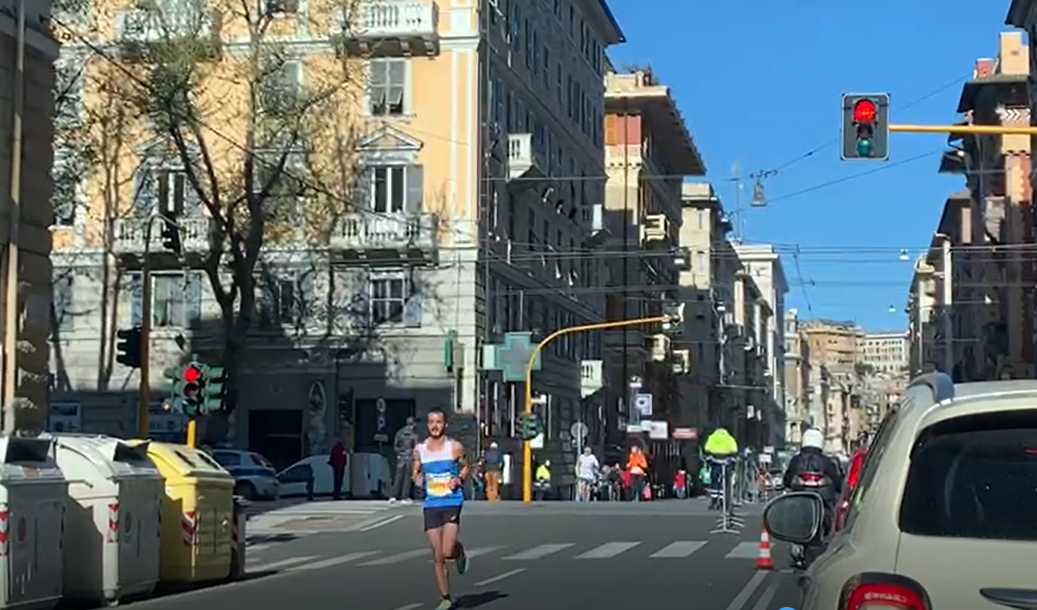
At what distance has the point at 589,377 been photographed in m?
64.6

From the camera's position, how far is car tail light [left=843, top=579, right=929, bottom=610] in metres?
4.22

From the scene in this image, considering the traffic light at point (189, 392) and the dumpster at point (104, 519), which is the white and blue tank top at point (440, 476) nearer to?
the dumpster at point (104, 519)

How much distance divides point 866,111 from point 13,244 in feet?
40.1

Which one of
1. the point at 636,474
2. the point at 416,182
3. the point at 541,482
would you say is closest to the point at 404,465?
the point at 416,182

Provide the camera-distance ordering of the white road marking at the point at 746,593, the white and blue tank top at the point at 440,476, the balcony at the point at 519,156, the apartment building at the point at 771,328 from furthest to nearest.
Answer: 1. the apartment building at the point at 771,328
2. the balcony at the point at 519,156
3. the white road marking at the point at 746,593
4. the white and blue tank top at the point at 440,476

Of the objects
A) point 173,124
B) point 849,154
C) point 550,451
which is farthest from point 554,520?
point 550,451

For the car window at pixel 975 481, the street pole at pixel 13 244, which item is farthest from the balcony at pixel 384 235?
the car window at pixel 975 481

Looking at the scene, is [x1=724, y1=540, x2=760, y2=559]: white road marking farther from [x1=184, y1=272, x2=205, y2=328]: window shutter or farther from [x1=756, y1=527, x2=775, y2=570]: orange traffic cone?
[x1=184, y1=272, x2=205, y2=328]: window shutter

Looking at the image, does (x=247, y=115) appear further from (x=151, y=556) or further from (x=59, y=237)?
(x=151, y=556)

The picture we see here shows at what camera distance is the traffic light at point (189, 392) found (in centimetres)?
2548

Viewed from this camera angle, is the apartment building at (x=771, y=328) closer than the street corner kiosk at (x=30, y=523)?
No

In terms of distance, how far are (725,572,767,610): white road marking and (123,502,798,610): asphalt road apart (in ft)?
0.06

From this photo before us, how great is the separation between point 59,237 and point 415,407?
12234mm

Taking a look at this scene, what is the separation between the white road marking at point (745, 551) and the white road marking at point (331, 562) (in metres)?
5.40
